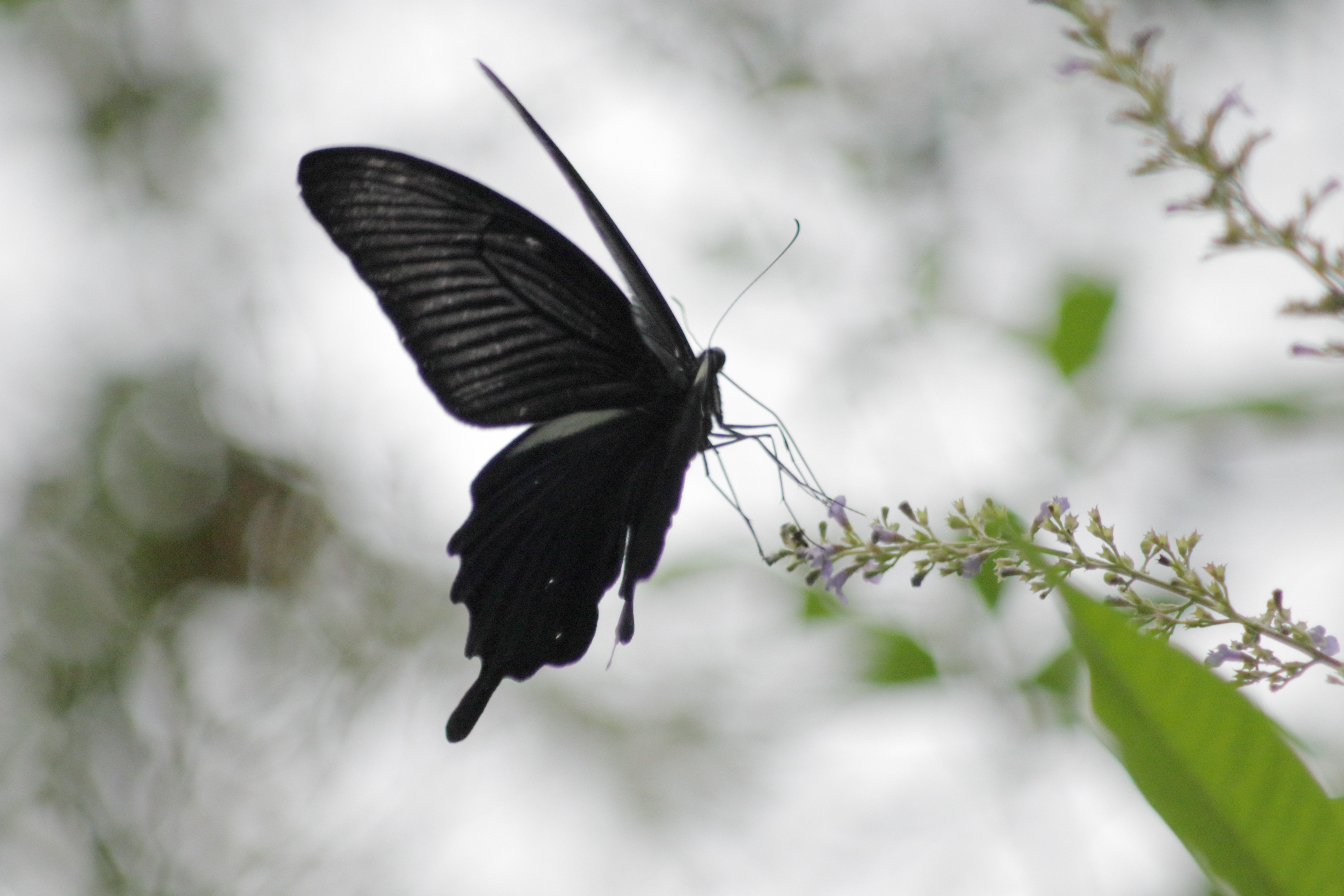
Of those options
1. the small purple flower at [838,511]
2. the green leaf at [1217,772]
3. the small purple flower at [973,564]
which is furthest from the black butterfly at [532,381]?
the green leaf at [1217,772]

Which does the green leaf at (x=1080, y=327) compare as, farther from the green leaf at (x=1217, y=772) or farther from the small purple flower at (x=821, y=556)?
the green leaf at (x=1217, y=772)

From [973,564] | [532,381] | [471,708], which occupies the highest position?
[973,564]

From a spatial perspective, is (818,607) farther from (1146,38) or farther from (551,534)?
(1146,38)

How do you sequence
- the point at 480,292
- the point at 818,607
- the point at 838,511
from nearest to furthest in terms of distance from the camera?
the point at 838,511, the point at 480,292, the point at 818,607

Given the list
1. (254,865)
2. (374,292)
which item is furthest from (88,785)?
(374,292)

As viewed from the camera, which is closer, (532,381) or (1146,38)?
(1146,38)

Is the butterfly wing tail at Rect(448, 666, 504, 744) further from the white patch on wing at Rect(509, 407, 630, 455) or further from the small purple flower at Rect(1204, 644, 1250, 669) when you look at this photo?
the small purple flower at Rect(1204, 644, 1250, 669)

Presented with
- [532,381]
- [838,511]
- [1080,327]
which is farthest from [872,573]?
[1080,327]
